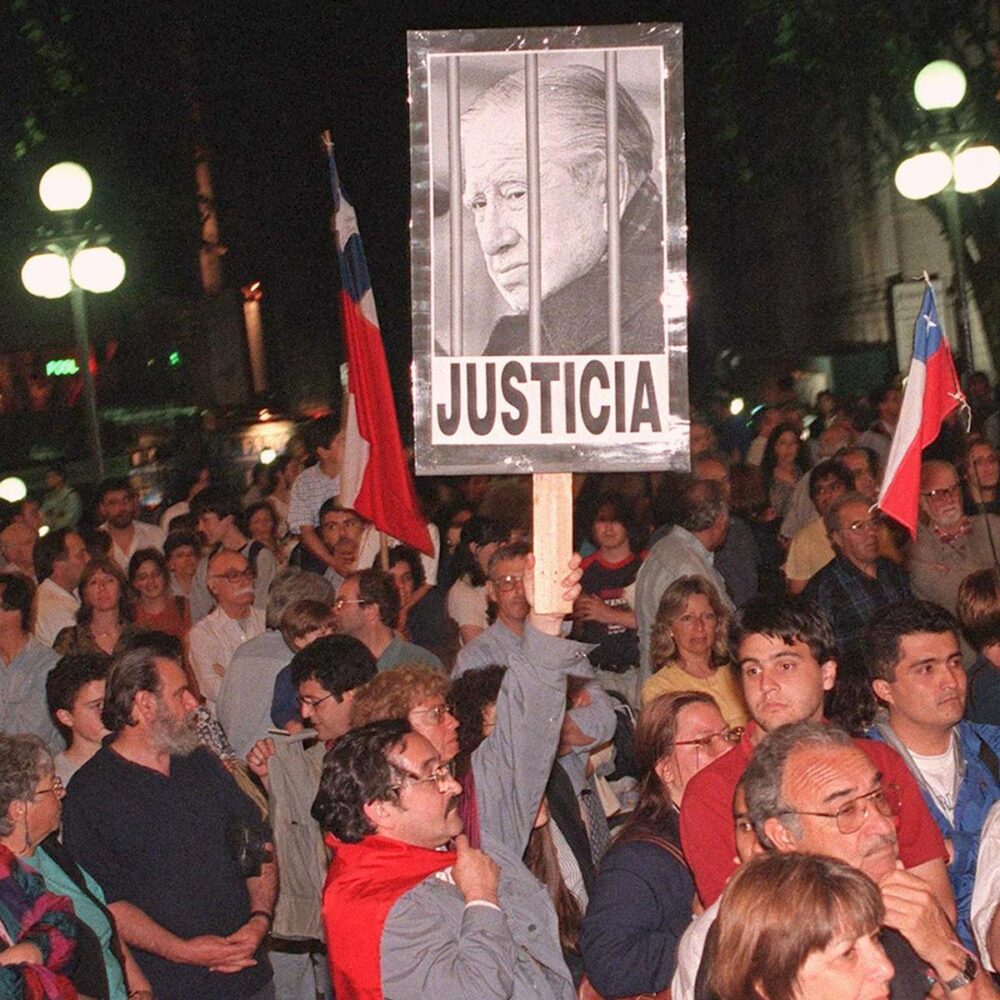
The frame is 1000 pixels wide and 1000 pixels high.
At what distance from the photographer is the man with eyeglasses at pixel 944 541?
31.8 ft

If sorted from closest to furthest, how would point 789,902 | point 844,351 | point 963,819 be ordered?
1. point 789,902
2. point 963,819
3. point 844,351

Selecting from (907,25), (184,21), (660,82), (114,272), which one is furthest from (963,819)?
(184,21)

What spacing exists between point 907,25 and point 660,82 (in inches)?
437

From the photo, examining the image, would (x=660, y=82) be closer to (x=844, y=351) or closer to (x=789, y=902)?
(x=789, y=902)

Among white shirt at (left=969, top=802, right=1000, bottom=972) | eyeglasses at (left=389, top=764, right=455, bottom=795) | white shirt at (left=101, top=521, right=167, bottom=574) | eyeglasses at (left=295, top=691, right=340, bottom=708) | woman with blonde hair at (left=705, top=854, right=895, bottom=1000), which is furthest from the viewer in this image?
white shirt at (left=101, top=521, right=167, bottom=574)

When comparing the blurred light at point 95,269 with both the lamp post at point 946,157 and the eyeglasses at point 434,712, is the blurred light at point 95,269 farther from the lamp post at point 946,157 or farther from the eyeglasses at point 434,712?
the eyeglasses at point 434,712

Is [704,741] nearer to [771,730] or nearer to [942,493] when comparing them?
[771,730]

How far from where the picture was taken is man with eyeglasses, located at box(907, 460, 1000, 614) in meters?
9.68

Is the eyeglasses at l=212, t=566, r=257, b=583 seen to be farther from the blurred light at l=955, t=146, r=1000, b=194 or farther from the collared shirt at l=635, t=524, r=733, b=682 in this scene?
the blurred light at l=955, t=146, r=1000, b=194

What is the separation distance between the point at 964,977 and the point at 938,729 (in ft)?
5.11

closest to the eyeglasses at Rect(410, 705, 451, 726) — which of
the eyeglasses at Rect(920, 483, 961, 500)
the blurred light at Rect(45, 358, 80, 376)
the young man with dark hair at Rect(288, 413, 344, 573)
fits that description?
the eyeglasses at Rect(920, 483, 961, 500)

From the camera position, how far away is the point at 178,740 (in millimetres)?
6367

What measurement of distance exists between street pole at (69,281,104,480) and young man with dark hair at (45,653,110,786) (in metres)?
7.15

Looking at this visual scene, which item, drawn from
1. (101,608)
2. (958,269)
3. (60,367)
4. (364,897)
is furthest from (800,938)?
(60,367)
